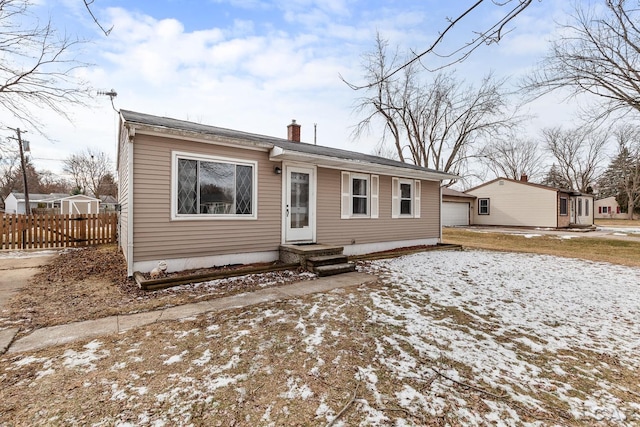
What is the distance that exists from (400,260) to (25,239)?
11.8 meters

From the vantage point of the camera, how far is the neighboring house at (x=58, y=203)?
26094 millimetres

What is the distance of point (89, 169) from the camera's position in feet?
125

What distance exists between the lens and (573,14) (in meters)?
8.49

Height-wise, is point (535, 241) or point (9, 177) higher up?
point (9, 177)

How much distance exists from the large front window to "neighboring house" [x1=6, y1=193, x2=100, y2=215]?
90.9 ft

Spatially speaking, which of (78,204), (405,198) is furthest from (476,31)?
(78,204)

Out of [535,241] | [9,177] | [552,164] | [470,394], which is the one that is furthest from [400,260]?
[9,177]

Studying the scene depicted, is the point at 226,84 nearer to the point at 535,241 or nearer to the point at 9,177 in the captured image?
the point at 535,241

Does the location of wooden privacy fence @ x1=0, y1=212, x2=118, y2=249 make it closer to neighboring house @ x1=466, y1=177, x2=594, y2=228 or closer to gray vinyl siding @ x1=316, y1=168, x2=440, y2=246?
gray vinyl siding @ x1=316, y1=168, x2=440, y2=246

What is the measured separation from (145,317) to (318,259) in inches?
141

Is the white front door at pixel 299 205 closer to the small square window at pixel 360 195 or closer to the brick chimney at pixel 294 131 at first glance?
the small square window at pixel 360 195

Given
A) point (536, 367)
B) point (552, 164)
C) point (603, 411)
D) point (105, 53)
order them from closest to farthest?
point (603, 411) → point (536, 367) → point (105, 53) → point (552, 164)

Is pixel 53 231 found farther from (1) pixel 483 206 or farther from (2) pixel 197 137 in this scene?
(1) pixel 483 206

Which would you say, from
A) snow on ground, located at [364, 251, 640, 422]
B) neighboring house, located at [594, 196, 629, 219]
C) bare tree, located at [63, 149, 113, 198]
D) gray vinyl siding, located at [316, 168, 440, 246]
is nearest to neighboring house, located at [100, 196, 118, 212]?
bare tree, located at [63, 149, 113, 198]
